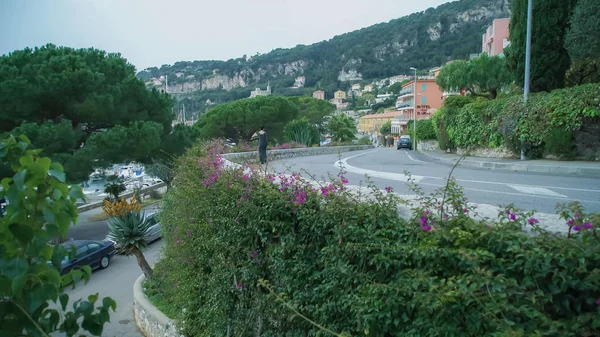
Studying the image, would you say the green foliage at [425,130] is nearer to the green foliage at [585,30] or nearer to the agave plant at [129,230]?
the green foliage at [585,30]

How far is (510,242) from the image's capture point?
333 cm

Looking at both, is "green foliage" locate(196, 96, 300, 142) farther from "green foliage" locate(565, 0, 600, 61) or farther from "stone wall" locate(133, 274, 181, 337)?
"stone wall" locate(133, 274, 181, 337)

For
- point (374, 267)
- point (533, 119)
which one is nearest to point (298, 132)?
point (533, 119)

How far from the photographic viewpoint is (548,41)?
18.2 m

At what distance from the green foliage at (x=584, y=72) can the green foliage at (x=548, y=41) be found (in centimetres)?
32

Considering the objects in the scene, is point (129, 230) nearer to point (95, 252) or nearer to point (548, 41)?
point (95, 252)

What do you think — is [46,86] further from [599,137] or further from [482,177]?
[599,137]

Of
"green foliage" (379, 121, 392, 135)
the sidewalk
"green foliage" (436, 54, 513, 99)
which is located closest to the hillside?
"green foliage" (379, 121, 392, 135)

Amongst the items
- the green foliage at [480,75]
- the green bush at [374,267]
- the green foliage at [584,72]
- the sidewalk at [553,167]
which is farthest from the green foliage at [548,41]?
the green bush at [374,267]

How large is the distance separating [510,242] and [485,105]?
63.2ft

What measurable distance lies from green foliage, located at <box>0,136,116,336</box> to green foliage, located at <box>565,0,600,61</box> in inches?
673

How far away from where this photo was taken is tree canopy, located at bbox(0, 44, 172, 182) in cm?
1880

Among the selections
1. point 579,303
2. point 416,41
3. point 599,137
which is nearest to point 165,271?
point 579,303

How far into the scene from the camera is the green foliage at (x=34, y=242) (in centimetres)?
154
